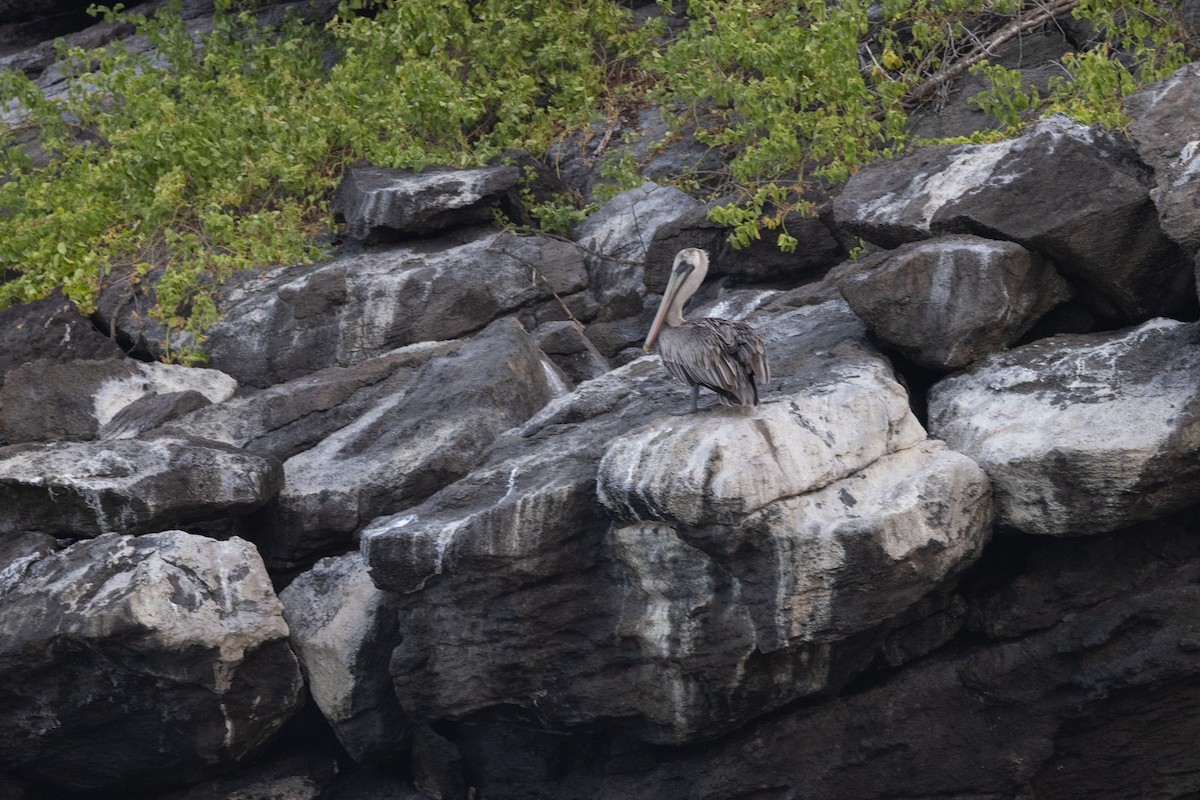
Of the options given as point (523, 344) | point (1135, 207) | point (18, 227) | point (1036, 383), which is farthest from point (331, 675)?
point (18, 227)

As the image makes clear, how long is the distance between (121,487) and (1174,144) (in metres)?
5.44

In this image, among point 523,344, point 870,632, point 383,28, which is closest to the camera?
point 870,632

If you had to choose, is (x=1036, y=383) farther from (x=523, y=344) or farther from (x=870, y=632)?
(x=523, y=344)

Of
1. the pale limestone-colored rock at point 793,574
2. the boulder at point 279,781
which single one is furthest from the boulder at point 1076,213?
the boulder at point 279,781

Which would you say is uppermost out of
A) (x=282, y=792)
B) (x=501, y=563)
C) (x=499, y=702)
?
(x=501, y=563)

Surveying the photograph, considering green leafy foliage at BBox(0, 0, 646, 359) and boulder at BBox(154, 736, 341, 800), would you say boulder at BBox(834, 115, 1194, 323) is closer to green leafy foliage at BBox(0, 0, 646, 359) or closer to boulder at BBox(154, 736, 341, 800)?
boulder at BBox(154, 736, 341, 800)

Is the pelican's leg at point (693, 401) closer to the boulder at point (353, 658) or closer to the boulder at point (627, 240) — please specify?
the boulder at point (353, 658)

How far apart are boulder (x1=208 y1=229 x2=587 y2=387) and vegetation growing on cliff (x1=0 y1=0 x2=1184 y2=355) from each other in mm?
403

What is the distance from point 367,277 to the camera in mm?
10555

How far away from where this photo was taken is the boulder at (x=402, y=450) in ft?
26.5

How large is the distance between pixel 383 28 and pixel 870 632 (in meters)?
8.30

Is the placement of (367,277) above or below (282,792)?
above

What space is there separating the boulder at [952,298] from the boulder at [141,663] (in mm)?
3347

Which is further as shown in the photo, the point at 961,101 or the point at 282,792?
the point at 961,101
